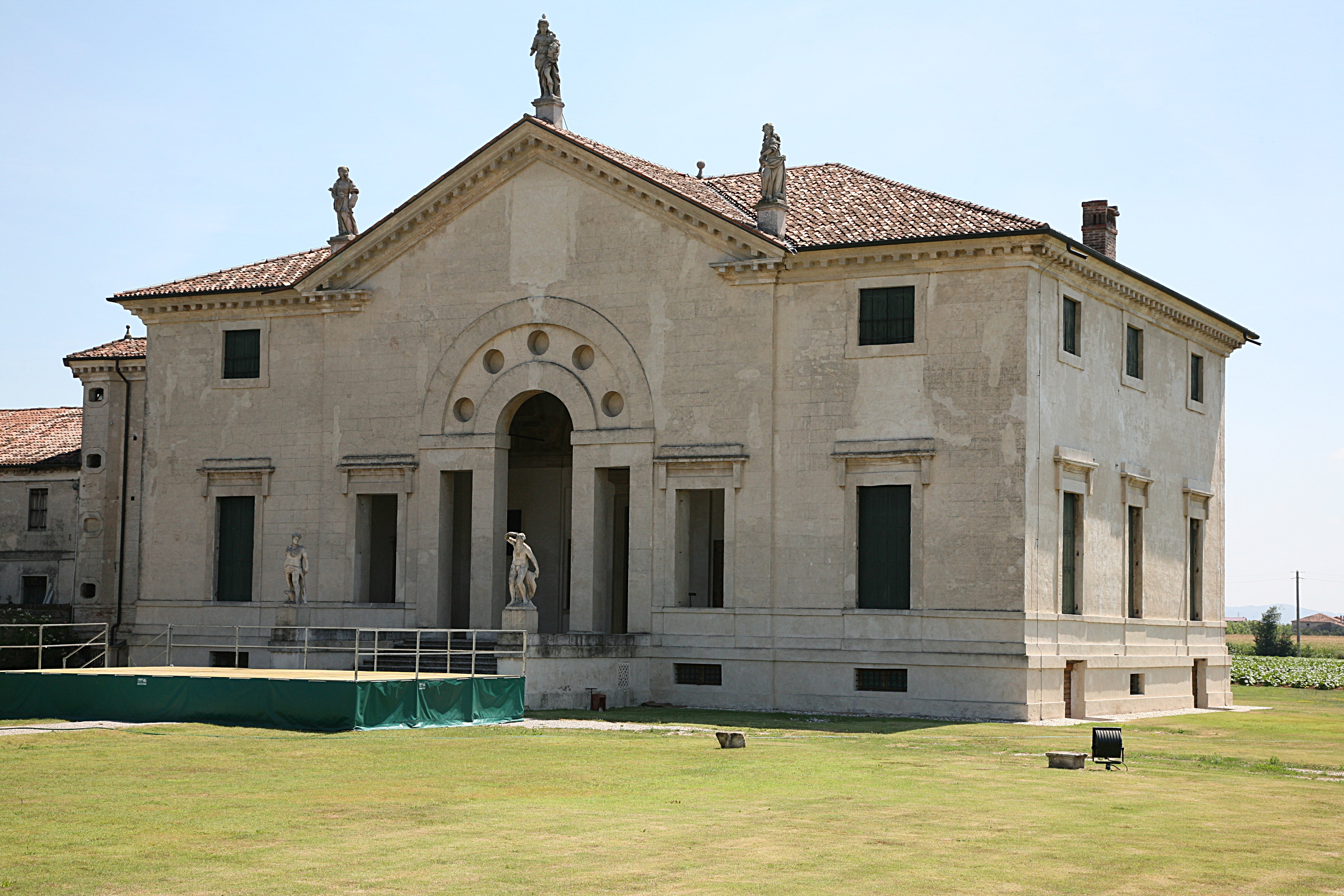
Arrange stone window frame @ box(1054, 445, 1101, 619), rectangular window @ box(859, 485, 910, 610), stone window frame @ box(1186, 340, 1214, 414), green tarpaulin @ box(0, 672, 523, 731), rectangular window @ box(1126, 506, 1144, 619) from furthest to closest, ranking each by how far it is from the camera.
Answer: stone window frame @ box(1186, 340, 1214, 414), rectangular window @ box(1126, 506, 1144, 619), stone window frame @ box(1054, 445, 1101, 619), rectangular window @ box(859, 485, 910, 610), green tarpaulin @ box(0, 672, 523, 731)

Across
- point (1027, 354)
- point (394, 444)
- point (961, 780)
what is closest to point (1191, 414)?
point (1027, 354)

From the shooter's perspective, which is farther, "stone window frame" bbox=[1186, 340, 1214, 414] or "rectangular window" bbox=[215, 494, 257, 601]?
"stone window frame" bbox=[1186, 340, 1214, 414]

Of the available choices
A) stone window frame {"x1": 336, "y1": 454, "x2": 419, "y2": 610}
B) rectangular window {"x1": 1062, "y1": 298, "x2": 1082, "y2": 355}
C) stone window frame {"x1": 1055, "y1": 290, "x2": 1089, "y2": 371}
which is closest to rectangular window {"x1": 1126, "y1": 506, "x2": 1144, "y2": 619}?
stone window frame {"x1": 1055, "y1": 290, "x2": 1089, "y2": 371}

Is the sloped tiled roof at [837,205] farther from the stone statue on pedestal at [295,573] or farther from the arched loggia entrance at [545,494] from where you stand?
the stone statue on pedestal at [295,573]

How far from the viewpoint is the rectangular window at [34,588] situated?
55281mm

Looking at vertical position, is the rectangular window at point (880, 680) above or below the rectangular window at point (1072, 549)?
below

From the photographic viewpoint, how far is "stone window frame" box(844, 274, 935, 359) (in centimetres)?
3631

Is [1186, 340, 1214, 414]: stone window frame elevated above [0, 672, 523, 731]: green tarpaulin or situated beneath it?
elevated above

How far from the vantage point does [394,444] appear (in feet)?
138

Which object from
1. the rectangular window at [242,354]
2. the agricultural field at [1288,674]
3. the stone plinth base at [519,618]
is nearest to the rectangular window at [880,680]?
the stone plinth base at [519,618]

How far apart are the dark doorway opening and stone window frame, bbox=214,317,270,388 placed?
22.9 ft

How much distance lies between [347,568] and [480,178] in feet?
35.6

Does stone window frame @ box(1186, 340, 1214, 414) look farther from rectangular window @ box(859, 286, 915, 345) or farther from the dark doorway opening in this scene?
the dark doorway opening

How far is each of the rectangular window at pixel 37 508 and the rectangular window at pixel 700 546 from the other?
26.8 m
